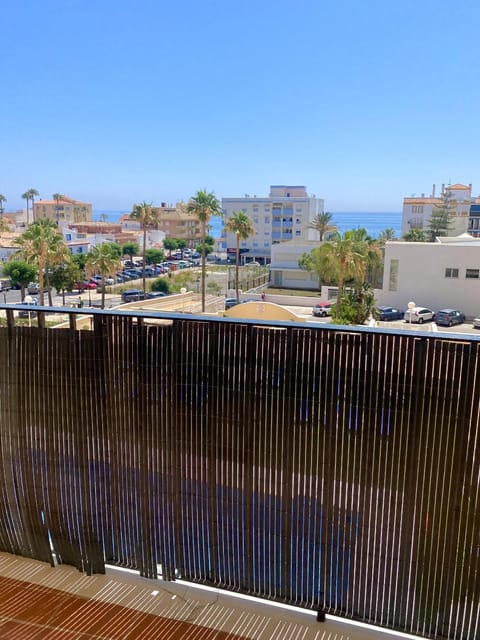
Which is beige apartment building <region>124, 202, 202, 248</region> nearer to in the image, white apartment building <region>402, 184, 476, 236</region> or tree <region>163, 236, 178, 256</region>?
tree <region>163, 236, 178, 256</region>

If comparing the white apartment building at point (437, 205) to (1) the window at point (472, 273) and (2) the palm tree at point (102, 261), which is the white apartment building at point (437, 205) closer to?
(1) the window at point (472, 273)

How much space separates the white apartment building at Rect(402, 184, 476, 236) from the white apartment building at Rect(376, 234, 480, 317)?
33030mm

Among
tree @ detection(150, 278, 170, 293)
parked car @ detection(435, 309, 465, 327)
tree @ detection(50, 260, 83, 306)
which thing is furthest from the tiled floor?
tree @ detection(150, 278, 170, 293)

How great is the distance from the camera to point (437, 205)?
55.8 meters

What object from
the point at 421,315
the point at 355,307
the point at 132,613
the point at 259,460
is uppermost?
the point at 259,460

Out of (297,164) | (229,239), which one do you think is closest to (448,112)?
(297,164)

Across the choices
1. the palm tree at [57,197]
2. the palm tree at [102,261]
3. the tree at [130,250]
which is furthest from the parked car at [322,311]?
the palm tree at [57,197]

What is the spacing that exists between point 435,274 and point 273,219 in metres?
36.6

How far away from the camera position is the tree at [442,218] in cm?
5469

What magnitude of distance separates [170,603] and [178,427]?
1.07m

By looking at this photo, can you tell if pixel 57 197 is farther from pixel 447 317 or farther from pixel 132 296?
pixel 447 317

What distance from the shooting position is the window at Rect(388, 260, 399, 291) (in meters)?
27.1

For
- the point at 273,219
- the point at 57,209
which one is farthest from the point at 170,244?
the point at 57,209

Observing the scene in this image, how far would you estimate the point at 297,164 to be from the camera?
502 ft
